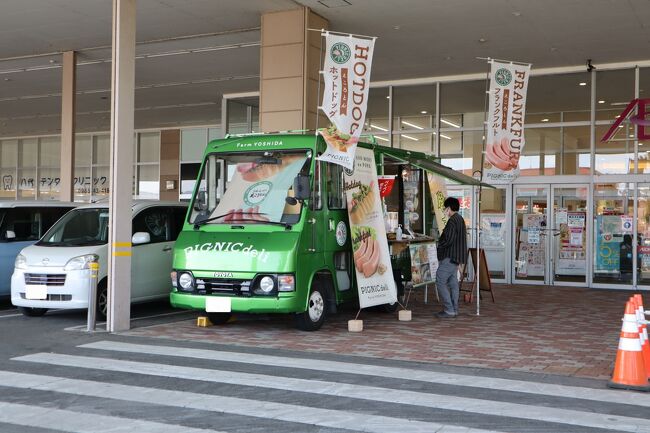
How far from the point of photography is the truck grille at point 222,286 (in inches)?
367

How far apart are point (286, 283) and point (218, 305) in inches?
37.4

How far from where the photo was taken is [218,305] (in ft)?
30.7

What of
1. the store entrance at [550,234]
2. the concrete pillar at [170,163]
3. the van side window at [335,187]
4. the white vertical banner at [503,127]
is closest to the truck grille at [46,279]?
the van side window at [335,187]

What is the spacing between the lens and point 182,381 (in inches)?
269

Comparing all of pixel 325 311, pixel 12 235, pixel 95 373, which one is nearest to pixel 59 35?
pixel 12 235

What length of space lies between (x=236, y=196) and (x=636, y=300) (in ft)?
17.8

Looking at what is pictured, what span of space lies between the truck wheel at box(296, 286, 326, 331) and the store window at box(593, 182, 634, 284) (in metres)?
9.69

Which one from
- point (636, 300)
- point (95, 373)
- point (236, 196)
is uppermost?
point (236, 196)

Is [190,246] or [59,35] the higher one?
[59,35]

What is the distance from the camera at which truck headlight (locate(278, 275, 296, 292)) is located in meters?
9.20

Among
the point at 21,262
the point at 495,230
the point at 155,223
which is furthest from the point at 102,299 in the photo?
the point at 495,230

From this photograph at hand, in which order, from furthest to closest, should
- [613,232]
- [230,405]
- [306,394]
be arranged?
[613,232], [306,394], [230,405]

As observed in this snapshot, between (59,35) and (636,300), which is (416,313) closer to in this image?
(636,300)

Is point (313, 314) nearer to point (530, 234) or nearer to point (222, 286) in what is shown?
point (222, 286)
